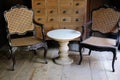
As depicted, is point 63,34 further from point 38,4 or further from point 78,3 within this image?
point 38,4

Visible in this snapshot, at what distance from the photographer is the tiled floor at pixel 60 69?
3036 mm

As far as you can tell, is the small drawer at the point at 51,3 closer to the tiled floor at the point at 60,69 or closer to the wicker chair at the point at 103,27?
the wicker chair at the point at 103,27

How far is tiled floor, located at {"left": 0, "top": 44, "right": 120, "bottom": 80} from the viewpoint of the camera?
304cm

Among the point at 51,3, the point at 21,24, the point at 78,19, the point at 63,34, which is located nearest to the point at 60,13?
the point at 51,3

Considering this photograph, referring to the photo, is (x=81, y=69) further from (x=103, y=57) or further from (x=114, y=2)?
(x=114, y=2)

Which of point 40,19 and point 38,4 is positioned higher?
point 38,4

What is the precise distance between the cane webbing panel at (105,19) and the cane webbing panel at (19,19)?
46.8 inches

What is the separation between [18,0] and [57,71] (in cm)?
195

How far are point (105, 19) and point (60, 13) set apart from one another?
34.5 inches

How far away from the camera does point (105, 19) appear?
3512 millimetres

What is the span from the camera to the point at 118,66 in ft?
11.0

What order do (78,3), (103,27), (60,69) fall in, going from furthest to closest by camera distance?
(78,3), (103,27), (60,69)

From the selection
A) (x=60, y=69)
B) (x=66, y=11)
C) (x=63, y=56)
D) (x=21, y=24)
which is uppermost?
(x=66, y=11)

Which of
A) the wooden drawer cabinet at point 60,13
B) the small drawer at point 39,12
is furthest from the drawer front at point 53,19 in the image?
the small drawer at point 39,12
